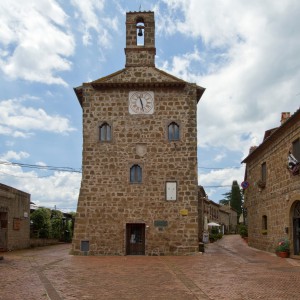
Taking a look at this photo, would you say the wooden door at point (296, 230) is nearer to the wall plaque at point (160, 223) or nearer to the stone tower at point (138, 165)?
the stone tower at point (138, 165)

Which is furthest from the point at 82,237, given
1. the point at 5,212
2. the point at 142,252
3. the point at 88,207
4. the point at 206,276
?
the point at 206,276

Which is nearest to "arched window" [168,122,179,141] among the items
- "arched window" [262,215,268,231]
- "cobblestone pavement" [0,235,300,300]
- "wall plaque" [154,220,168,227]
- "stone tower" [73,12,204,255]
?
"stone tower" [73,12,204,255]

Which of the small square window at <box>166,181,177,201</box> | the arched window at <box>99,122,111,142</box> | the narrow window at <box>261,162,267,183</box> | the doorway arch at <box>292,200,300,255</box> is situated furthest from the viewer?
the narrow window at <box>261,162,267,183</box>

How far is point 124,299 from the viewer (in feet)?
32.8

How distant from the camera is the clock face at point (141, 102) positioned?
23.8 metres

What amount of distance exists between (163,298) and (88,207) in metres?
13.5

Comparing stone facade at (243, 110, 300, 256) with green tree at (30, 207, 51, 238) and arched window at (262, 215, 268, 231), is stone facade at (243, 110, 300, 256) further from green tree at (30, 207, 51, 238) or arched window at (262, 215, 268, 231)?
green tree at (30, 207, 51, 238)

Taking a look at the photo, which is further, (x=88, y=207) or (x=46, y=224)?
(x=46, y=224)

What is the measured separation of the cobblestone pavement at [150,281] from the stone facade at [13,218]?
8354 millimetres

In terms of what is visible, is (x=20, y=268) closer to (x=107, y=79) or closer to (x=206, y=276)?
(x=206, y=276)

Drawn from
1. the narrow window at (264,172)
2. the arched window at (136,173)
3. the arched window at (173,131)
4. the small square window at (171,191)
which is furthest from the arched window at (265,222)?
the arched window at (136,173)

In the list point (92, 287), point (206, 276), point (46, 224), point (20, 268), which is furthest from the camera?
point (46, 224)

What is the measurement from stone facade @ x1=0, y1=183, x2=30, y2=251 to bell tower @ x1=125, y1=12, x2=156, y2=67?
1056 centimetres

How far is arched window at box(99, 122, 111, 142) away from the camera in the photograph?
23.8 m
